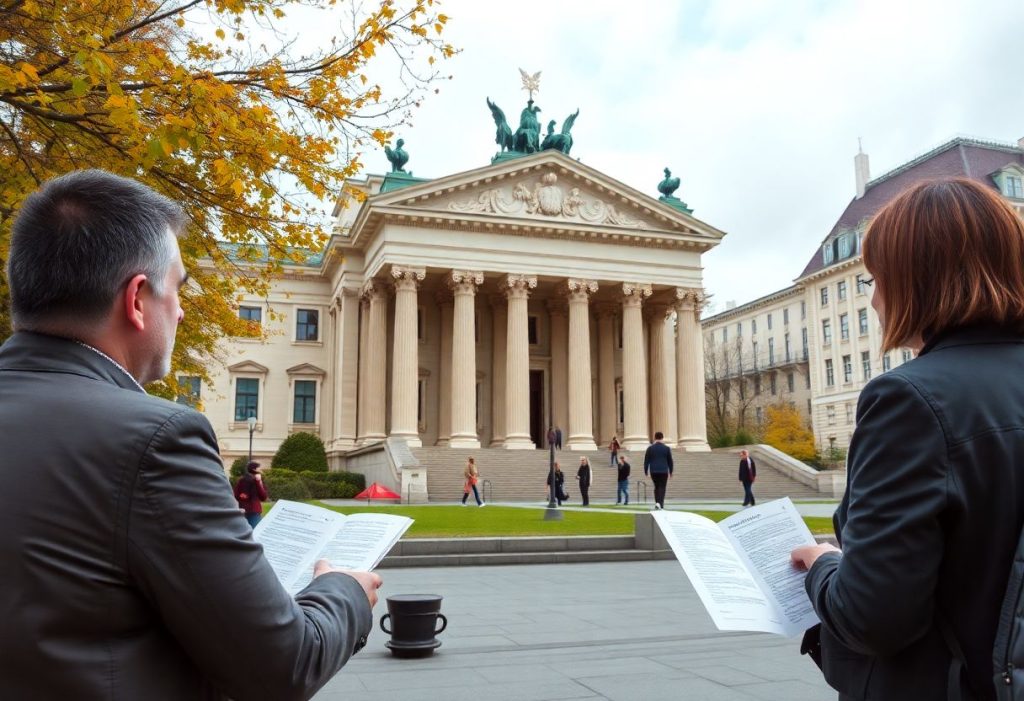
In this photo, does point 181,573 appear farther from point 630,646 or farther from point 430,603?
point 630,646

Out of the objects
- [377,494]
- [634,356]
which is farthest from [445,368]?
[377,494]

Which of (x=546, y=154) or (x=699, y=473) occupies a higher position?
(x=546, y=154)

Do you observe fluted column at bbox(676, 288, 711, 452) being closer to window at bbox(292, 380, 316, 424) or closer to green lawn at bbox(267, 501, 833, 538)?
window at bbox(292, 380, 316, 424)

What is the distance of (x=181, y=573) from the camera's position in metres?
1.83

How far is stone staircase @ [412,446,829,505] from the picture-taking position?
37844 mm

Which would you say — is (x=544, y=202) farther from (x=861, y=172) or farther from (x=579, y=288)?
(x=861, y=172)

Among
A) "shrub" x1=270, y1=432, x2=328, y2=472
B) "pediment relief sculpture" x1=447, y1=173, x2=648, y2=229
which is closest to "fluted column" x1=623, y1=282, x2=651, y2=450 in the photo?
"pediment relief sculpture" x1=447, y1=173, x2=648, y2=229

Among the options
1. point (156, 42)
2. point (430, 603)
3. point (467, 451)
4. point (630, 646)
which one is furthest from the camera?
point (467, 451)

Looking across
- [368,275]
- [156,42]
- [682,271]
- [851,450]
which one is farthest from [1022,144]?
[851,450]

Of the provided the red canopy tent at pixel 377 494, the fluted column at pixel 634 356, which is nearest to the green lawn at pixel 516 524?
the red canopy tent at pixel 377 494

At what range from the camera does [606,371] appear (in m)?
52.1

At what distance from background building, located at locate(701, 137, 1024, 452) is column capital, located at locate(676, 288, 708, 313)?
2070cm

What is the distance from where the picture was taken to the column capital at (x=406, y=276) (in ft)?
141

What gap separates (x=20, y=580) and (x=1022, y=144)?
78571 mm
